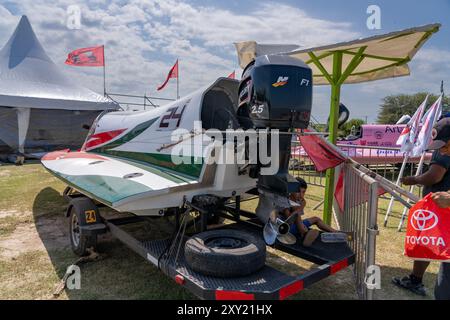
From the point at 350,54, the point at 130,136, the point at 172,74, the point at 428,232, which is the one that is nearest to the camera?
the point at 428,232

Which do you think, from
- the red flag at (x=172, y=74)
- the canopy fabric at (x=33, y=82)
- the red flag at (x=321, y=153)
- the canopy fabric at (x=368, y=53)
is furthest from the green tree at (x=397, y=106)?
the red flag at (x=321, y=153)

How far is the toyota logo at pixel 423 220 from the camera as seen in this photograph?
251cm

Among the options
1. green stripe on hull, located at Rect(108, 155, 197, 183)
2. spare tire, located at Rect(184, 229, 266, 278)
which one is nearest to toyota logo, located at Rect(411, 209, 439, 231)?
spare tire, located at Rect(184, 229, 266, 278)

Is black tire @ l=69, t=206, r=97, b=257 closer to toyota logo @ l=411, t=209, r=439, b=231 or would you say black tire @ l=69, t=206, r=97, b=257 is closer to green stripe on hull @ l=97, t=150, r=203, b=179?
green stripe on hull @ l=97, t=150, r=203, b=179

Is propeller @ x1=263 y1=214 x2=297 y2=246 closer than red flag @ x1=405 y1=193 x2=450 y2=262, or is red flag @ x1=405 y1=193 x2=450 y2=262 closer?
red flag @ x1=405 y1=193 x2=450 y2=262

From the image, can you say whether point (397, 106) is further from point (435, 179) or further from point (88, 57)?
point (435, 179)

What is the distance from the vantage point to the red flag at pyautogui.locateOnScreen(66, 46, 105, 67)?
18531mm

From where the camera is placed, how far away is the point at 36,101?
1453cm

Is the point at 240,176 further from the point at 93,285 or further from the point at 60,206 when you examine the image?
the point at 60,206

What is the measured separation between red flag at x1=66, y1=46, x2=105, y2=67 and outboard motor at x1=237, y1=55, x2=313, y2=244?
17.6 metres

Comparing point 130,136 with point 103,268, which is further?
point 130,136

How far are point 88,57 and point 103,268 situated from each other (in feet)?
56.8

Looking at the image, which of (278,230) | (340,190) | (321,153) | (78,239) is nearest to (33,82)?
(78,239)

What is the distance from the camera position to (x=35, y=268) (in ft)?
13.8
